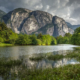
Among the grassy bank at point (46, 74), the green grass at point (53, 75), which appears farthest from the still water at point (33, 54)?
the green grass at point (53, 75)

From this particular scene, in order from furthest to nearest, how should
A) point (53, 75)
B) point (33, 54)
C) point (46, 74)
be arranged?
point (33, 54), point (46, 74), point (53, 75)

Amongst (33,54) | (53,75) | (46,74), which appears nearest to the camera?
(53,75)

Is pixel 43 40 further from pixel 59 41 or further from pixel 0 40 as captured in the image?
pixel 59 41

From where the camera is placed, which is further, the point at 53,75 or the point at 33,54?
the point at 33,54

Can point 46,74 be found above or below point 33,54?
above

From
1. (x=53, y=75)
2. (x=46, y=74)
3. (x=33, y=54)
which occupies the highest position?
(x=53, y=75)

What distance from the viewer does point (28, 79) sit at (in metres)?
6.02

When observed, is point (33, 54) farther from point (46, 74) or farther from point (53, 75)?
point (53, 75)

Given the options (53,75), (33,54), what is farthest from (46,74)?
(33,54)

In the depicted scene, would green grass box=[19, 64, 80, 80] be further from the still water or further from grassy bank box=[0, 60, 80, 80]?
the still water

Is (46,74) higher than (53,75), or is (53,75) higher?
(53,75)

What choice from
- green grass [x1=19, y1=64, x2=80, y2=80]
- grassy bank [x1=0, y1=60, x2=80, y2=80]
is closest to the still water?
grassy bank [x1=0, y1=60, x2=80, y2=80]

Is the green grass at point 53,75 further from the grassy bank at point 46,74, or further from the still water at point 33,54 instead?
the still water at point 33,54

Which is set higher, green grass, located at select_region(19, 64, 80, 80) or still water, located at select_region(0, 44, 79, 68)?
green grass, located at select_region(19, 64, 80, 80)
